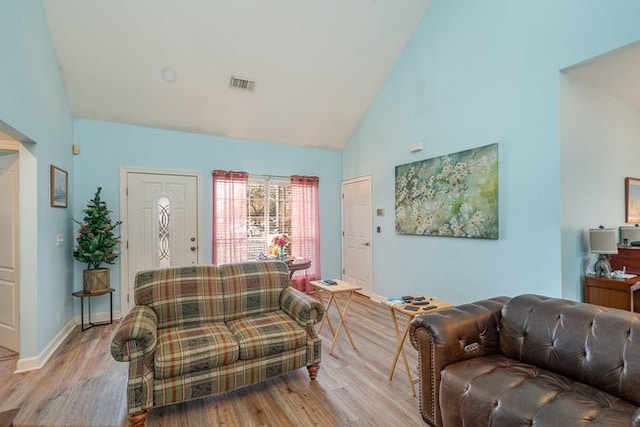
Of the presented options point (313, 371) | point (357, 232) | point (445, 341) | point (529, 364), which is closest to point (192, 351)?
point (313, 371)

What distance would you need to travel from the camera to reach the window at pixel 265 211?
5.26m

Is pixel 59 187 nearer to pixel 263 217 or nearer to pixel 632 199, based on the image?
pixel 263 217

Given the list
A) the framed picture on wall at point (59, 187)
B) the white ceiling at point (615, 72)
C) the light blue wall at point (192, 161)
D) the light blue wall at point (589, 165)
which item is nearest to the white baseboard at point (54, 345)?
the light blue wall at point (192, 161)

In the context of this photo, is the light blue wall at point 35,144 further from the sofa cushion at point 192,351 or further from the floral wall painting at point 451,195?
the floral wall painting at point 451,195

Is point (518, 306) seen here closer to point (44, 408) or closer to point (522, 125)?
point (522, 125)

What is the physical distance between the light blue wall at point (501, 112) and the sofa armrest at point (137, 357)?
331cm

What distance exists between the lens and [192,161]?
4762 millimetres

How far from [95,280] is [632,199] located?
21.9ft

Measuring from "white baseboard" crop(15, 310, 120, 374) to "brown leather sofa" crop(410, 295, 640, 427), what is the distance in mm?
3422

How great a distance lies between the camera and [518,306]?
6.93 feet

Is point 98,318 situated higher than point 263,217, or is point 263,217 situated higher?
point 263,217

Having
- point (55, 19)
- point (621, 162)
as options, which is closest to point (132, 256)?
point (55, 19)

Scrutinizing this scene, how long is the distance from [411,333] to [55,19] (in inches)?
183

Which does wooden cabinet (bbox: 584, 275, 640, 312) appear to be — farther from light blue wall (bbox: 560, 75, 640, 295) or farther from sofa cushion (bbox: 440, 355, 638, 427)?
sofa cushion (bbox: 440, 355, 638, 427)
